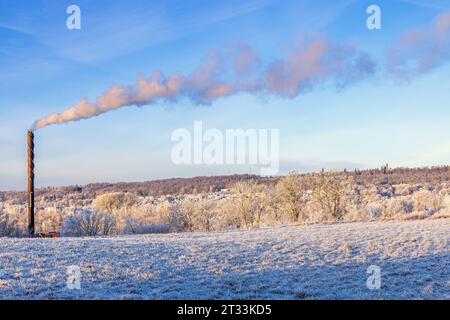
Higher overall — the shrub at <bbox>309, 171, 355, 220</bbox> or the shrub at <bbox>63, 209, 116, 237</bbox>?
the shrub at <bbox>309, 171, 355, 220</bbox>

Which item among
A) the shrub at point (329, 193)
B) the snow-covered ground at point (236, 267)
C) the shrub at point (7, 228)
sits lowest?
the shrub at point (7, 228)

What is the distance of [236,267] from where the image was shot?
492 inches

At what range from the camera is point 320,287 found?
11.2 meters

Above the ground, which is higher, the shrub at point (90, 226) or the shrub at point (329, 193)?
the shrub at point (329, 193)

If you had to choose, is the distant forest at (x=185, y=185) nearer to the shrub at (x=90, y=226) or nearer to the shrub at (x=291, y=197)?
the shrub at (x=291, y=197)

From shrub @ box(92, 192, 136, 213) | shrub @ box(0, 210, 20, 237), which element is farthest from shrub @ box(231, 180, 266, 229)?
shrub @ box(92, 192, 136, 213)

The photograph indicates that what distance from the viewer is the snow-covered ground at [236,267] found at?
10.6m

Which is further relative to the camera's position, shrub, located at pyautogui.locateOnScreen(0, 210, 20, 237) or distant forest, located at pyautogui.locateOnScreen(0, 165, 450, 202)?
distant forest, located at pyautogui.locateOnScreen(0, 165, 450, 202)

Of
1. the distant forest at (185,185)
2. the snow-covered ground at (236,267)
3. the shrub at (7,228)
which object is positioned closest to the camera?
the snow-covered ground at (236,267)

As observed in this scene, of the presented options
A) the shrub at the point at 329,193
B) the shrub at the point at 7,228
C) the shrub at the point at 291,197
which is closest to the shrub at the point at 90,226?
the shrub at the point at 7,228

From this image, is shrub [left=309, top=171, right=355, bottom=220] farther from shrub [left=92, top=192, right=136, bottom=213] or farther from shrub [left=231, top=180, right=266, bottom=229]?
shrub [left=92, top=192, right=136, bottom=213]

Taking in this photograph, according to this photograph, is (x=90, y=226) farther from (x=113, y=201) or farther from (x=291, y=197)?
(x=113, y=201)

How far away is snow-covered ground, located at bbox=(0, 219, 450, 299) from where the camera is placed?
1060cm

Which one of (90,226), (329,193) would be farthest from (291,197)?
(90,226)
